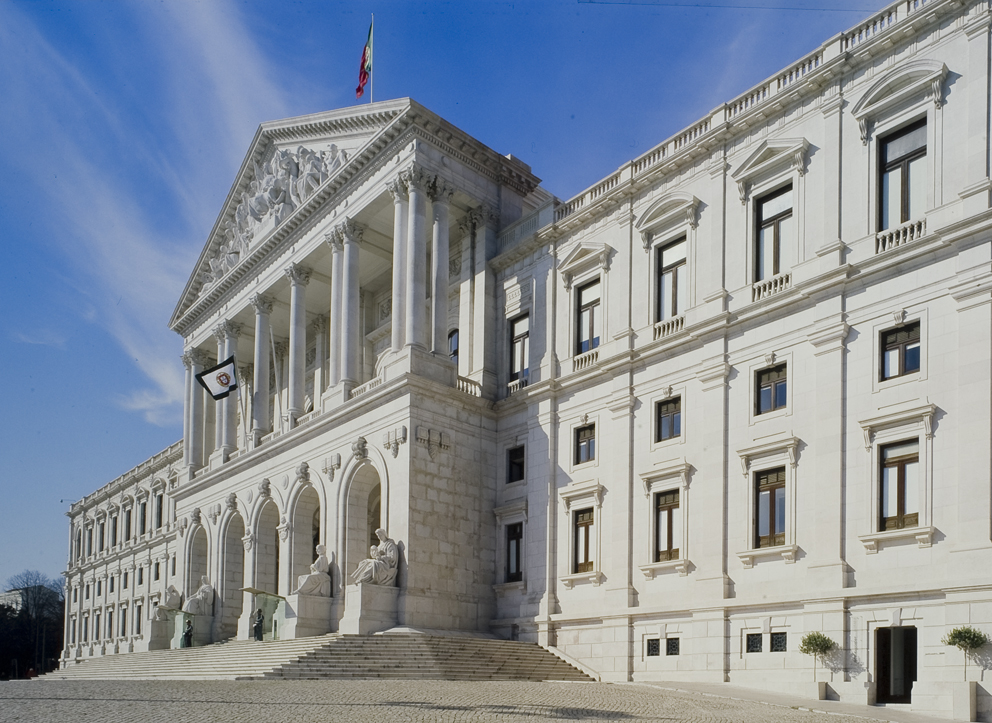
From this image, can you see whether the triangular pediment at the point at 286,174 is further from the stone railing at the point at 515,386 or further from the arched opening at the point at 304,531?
the arched opening at the point at 304,531

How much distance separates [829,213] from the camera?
91.0ft

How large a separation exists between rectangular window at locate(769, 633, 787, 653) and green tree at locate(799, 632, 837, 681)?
1.32 m

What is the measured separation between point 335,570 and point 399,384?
25.6ft

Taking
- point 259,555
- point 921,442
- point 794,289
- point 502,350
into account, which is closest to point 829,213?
point 794,289

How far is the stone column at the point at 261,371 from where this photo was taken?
47875mm

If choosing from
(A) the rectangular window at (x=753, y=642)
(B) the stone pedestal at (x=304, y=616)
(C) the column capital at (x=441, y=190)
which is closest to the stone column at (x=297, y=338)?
(C) the column capital at (x=441, y=190)

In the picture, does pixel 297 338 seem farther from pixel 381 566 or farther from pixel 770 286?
pixel 770 286

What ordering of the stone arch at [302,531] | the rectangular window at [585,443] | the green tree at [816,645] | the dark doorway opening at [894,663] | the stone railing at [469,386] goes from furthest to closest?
the stone arch at [302,531] → the stone railing at [469,386] → the rectangular window at [585,443] → the green tree at [816,645] → the dark doorway opening at [894,663]

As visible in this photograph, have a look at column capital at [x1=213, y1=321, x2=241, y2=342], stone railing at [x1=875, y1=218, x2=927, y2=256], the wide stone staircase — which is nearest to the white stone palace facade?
stone railing at [x1=875, y1=218, x2=927, y2=256]

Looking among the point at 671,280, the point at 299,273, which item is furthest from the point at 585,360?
the point at 299,273

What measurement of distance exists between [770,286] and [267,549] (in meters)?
27.7

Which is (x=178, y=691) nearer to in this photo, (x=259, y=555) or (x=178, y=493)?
(x=259, y=555)

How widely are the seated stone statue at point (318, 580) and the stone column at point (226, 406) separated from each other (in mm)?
15364

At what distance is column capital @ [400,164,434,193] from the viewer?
3806cm
